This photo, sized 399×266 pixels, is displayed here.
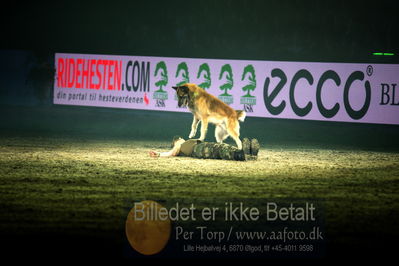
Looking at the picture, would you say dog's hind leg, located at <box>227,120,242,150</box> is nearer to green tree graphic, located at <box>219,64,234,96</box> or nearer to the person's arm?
the person's arm

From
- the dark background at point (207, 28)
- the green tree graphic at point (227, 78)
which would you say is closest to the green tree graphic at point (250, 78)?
the green tree graphic at point (227, 78)

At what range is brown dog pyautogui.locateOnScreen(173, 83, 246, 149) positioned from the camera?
54.0ft

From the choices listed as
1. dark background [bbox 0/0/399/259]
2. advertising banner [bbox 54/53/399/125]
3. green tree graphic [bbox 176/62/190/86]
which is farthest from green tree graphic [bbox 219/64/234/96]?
dark background [bbox 0/0/399/259]

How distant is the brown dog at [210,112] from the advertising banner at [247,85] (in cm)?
802

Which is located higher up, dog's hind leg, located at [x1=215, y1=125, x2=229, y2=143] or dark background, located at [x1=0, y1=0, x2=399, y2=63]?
dark background, located at [x1=0, y1=0, x2=399, y2=63]

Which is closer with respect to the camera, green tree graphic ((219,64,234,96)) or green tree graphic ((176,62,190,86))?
green tree graphic ((219,64,234,96))

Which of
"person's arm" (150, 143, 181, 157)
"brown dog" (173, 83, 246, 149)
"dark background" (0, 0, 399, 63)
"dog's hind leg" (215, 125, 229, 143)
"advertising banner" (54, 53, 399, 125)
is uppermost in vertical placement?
"dark background" (0, 0, 399, 63)

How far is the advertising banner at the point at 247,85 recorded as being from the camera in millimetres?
23250

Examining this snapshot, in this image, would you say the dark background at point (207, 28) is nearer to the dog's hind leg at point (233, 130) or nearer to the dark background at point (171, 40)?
the dark background at point (171, 40)

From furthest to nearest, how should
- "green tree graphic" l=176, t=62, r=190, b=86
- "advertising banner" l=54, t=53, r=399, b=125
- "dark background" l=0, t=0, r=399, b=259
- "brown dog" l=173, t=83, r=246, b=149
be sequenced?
"green tree graphic" l=176, t=62, r=190, b=86, "dark background" l=0, t=0, r=399, b=259, "advertising banner" l=54, t=53, r=399, b=125, "brown dog" l=173, t=83, r=246, b=149

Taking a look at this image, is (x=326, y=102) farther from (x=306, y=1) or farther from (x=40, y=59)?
(x=306, y=1)

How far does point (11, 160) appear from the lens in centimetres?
1516

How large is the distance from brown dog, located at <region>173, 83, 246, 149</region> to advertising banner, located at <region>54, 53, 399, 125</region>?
8.02 metres

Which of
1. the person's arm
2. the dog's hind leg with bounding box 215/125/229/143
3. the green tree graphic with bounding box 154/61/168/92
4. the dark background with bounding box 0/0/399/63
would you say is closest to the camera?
the person's arm
